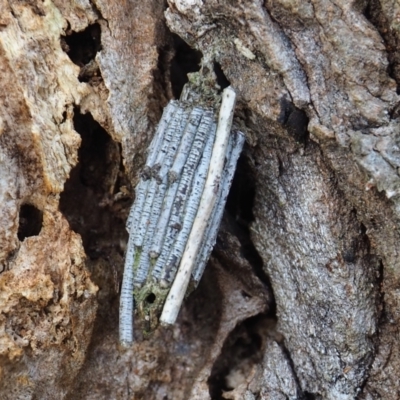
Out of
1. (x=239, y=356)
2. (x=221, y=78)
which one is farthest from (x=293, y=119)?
(x=239, y=356)

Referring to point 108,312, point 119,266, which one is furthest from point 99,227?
point 108,312

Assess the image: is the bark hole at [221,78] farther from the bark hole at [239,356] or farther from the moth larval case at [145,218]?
the bark hole at [239,356]

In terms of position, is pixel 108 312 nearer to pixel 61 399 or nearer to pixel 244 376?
pixel 61 399

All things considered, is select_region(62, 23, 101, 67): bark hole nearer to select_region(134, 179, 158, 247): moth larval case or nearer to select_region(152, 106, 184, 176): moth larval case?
select_region(152, 106, 184, 176): moth larval case

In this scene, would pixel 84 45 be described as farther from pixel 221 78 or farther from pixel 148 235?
pixel 148 235

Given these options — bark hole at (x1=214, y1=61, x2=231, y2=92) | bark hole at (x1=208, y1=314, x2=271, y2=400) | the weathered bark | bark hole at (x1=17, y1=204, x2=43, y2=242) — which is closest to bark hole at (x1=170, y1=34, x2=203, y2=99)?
the weathered bark

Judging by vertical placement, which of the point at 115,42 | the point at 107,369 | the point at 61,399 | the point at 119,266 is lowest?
the point at 61,399

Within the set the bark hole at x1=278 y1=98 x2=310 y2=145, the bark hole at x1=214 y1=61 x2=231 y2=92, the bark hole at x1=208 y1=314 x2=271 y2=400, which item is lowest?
the bark hole at x1=208 y1=314 x2=271 y2=400
